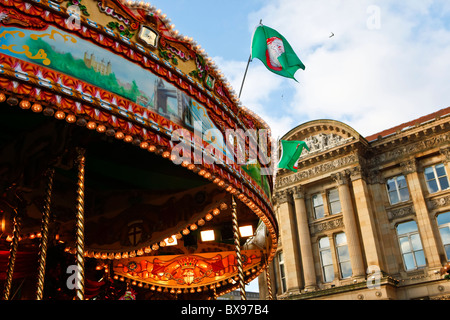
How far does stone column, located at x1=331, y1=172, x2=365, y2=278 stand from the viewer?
83.6ft

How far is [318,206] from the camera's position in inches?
1158

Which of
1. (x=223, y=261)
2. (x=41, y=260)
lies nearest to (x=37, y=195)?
(x=41, y=260)

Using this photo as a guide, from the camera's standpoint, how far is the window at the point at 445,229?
78.8 feet

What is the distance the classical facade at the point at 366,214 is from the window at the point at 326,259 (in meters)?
0.06

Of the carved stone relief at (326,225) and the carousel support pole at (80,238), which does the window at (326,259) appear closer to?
the carved stone relief at (326,225)

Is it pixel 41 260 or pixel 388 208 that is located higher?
pixel 388 208

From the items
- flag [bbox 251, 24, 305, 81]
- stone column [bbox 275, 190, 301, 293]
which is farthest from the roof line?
flag [bbox 251, 24, 305, 81]

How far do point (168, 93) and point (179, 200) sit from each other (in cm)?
397

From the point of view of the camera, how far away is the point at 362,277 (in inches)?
985

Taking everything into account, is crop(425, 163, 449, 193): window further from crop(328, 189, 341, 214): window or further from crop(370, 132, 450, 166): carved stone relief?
crop(328, 189, 341, 214): window

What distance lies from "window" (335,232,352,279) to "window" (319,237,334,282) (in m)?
0.61

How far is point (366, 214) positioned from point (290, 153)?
14762 millimetres
